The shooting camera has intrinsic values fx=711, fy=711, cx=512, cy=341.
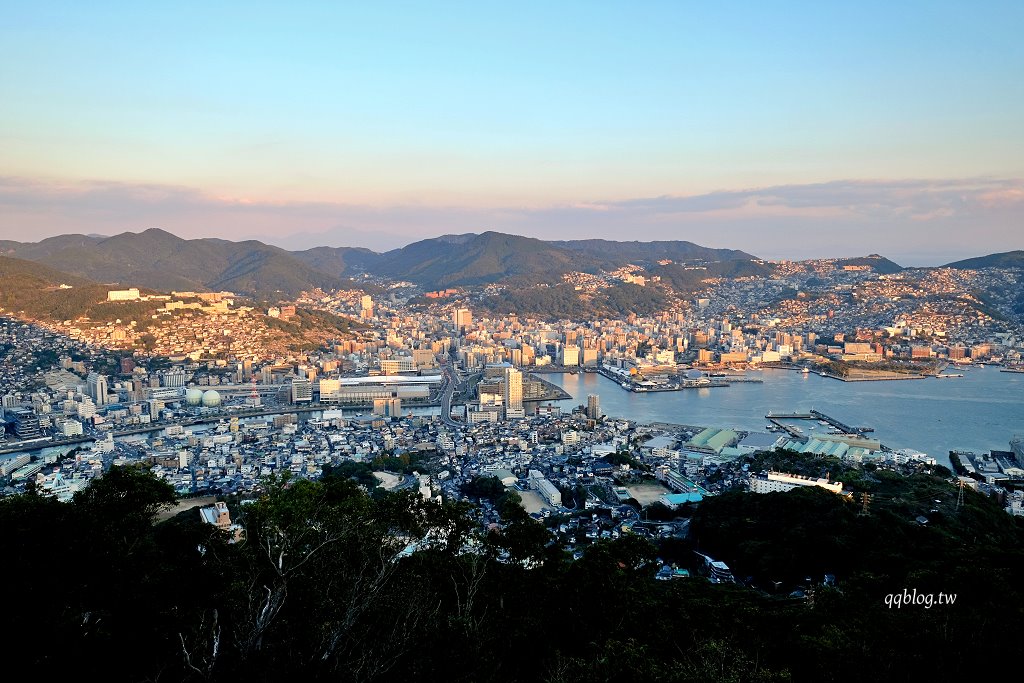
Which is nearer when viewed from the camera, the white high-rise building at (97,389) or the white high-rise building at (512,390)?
the white high-rise building at (97,389)

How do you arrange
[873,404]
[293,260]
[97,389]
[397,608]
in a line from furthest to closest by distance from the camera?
1. [293,260]
2. [873,404]
3. [97,389]
4. [397,608]

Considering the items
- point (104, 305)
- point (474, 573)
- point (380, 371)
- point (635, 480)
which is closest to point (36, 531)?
point (474, 573)

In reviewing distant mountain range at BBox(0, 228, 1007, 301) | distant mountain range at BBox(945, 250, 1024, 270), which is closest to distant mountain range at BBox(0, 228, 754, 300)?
distant mountain range at BBox(0, 228, 1007, 301)

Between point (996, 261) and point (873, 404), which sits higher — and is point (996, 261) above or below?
above

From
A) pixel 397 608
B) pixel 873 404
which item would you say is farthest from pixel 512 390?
pixel 397 608

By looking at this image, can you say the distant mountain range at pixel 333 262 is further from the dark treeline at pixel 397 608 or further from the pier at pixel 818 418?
the dark treeline at pixel 397 608

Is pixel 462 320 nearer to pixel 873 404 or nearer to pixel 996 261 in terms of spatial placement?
pixel 873 404

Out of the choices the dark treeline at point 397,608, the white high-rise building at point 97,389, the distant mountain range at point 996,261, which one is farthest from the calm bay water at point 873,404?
the distant mountain range at point 996,261
